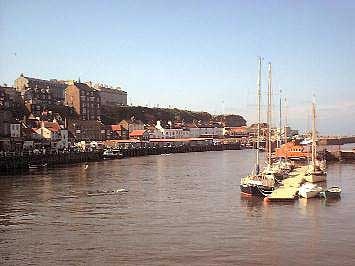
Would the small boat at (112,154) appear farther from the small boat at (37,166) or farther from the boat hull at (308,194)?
the boat hull at (308,194)

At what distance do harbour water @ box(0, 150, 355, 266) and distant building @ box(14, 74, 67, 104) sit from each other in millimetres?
83855

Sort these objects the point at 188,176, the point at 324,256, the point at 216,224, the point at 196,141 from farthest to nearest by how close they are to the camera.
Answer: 1. the point at 196,141
2. the point at 188,176
3. the point at 216,224
4. the point at 324,256

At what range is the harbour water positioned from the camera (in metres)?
18.5

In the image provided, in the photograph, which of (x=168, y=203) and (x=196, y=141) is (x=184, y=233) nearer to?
(x=168, y=203)

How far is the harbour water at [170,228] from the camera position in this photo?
18.5 meters

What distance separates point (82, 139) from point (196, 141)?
3975 cm

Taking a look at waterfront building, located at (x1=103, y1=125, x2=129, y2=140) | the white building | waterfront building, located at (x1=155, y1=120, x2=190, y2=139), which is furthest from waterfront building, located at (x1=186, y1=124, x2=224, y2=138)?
the white building

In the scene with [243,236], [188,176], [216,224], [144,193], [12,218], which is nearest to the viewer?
[243,236]

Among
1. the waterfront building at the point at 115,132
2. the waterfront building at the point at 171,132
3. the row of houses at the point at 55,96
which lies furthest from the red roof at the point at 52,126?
the waterfront building at the point at 171,132

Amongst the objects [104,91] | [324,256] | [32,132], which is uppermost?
[104,91]

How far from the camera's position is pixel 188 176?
1938 inches

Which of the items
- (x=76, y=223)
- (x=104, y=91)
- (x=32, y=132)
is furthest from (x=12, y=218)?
(x=104, y=91)

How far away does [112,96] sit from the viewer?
6383 inches

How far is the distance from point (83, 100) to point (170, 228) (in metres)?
94.3
